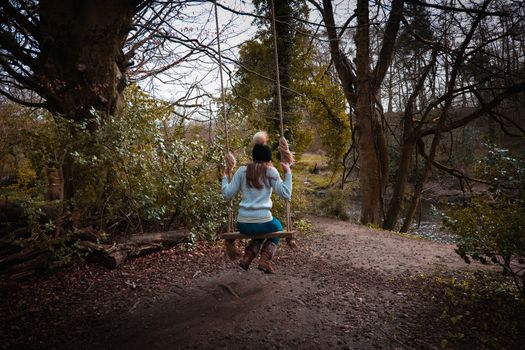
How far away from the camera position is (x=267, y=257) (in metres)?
3.98

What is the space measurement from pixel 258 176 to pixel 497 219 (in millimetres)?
2788

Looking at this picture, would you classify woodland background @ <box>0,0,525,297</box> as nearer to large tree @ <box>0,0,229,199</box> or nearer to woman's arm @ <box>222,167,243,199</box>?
large tree @ <box>0,0,229,199</box>

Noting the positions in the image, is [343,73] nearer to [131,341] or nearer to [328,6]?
[328,6]

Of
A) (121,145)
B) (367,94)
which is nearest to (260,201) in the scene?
(121,145)

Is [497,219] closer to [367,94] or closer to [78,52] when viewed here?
[78,52]

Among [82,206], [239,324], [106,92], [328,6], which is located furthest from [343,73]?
[239,324]

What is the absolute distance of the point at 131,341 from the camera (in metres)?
3.09

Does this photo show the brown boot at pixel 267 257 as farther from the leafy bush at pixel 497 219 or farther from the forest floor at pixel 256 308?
the leafy bush at pixel 497 219

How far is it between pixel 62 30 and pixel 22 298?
4.10 metres

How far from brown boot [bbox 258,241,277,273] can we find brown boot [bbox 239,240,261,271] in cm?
9

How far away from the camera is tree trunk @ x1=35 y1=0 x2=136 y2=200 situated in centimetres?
553

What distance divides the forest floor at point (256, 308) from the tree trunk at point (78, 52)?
2045 millimetres

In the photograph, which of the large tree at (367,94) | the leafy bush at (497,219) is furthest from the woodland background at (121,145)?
the large tree at (367,94)

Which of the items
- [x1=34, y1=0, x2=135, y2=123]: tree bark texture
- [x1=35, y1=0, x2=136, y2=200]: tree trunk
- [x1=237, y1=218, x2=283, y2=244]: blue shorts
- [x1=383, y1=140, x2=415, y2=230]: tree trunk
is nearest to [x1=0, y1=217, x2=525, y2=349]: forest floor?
[x1=237, y1=218, x2=283, y2=244]: blue shorts
